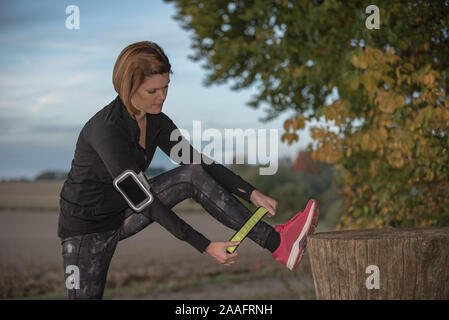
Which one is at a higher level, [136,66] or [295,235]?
[136,66]

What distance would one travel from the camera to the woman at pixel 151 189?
2.75 metres

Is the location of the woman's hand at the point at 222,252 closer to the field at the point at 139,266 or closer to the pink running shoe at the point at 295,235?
the pink running shoe at the point at 295,235

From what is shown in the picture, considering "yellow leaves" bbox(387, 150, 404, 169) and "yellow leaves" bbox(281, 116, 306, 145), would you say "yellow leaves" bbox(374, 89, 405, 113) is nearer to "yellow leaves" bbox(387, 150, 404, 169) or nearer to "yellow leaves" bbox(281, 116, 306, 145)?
"yellow leaves" bbox(387, 150, 404, 169)

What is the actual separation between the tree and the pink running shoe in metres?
1.31

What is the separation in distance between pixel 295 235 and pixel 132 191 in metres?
1.25

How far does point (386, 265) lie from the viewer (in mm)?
3094

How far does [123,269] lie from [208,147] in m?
4.97

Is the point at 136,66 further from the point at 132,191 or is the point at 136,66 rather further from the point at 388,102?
the point at 388,102

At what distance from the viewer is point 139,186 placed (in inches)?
106

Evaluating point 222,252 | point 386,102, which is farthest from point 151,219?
point 386,102

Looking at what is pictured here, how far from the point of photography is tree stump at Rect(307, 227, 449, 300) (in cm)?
309

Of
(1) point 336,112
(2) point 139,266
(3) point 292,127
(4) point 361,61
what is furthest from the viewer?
(2) point 139,266

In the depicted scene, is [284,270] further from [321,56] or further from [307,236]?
[307,236]

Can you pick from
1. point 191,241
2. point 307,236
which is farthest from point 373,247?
point 191,241
